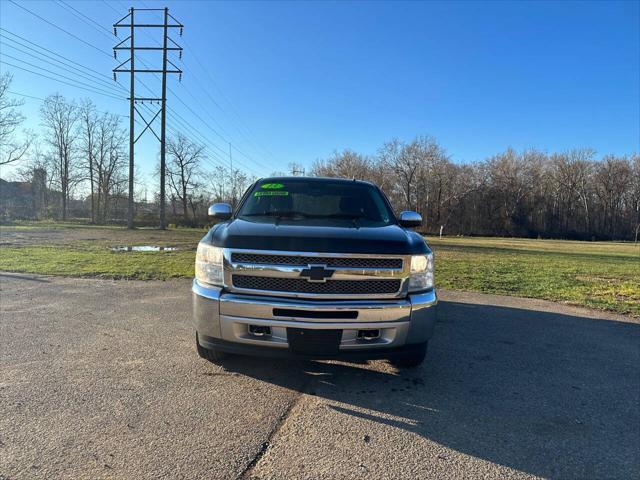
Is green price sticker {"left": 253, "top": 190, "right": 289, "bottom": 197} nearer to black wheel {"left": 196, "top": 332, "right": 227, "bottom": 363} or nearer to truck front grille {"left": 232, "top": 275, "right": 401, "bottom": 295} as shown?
truck front grille {"left": 232, "top": 275, "right": 401, "bottom": 295}

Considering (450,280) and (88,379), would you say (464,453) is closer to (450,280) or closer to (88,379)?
(88,379)

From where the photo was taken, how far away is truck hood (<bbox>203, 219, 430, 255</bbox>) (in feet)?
10.7

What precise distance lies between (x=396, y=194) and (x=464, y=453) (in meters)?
71.9

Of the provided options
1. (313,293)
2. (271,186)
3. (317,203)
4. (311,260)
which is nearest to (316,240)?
(311,260)

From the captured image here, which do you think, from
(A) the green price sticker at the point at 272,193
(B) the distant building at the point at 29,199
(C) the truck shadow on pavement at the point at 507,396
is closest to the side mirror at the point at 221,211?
(A) the green price sticker at the point at 272,193

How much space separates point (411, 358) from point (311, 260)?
1.39 metres

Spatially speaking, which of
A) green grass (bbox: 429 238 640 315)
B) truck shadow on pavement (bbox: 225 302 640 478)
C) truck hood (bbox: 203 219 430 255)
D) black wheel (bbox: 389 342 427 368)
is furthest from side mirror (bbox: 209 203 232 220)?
green grass (bbox: 429 238 640 315)

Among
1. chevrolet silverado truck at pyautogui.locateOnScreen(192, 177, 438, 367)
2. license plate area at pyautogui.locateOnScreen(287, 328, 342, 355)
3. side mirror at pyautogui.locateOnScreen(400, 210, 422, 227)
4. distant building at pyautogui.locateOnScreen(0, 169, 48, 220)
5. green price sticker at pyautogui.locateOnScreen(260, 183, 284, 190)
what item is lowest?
license plate area at pyautogui.locateOnScreen(287, 328, 342, 355)

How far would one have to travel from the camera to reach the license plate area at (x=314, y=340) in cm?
312

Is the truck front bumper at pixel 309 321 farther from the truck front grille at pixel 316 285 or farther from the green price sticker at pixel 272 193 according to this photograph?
the green price sticker at pixel 272 193

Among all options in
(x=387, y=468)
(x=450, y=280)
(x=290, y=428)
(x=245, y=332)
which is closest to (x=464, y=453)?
(x=387, y=468)

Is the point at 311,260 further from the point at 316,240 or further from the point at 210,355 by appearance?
the point at 210,355

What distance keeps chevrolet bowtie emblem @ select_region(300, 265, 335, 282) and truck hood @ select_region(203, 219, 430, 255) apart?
137 millimetres

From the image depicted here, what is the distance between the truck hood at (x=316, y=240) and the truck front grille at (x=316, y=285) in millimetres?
248
